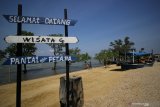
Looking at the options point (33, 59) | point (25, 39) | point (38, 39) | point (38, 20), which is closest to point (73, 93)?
point (33, 59)

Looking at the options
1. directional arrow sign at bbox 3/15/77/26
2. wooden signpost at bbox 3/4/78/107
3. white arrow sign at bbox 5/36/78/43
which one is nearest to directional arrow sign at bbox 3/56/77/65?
wooden signpost at bbox 3/4/78/107

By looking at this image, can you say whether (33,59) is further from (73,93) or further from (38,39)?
(73,93)

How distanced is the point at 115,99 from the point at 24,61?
5162 mm

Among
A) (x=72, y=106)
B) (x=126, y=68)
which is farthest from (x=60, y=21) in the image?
(x=126, y=68)

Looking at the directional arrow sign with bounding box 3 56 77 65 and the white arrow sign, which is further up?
the white arrow sign

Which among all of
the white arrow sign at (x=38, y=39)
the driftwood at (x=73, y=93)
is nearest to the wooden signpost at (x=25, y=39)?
the white arrow sign at (x=38, y=39)

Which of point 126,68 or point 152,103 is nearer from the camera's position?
point 152,103

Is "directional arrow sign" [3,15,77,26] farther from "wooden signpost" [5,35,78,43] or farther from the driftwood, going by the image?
the driftwood

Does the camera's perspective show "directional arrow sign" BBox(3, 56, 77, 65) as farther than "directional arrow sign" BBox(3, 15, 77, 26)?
No

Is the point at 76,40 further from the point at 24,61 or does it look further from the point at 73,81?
the point at 24,61

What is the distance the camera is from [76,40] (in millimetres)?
5656

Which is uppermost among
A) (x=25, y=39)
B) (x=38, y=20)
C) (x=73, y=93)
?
(x=38, y=20)

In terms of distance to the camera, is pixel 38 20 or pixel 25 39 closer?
pixel 25 39

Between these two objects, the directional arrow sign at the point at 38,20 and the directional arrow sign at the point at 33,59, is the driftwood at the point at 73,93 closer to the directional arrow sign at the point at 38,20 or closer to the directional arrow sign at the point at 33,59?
the directional arrow sign at the point at 33,59
